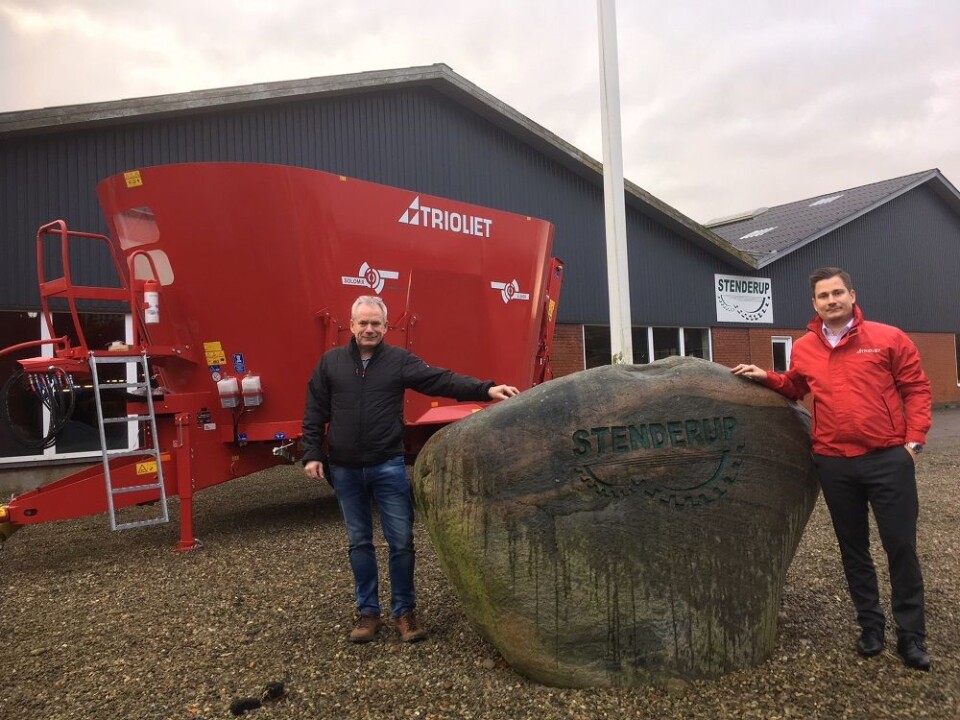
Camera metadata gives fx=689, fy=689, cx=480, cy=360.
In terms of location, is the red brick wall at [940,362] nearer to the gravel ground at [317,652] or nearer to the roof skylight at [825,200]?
the roof skylight at [825,200]

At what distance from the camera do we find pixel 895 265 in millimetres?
19391

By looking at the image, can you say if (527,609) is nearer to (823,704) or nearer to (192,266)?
(823,704)

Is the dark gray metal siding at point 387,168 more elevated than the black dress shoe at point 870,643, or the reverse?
the dark gray metal siding at point 387,168

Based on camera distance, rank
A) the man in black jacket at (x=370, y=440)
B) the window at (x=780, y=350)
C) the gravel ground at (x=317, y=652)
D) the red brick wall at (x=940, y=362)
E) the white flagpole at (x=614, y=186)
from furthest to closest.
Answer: the red brick wall at (x=940, y=362)
the window at (x=780, y=350)
the white flagpole at (x=614, y=186)
the man in black jacket at (x=370, y=440)
the gravel ground at (x=317, y=652)

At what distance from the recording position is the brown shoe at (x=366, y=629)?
326 centimetres

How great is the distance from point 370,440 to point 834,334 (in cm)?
214

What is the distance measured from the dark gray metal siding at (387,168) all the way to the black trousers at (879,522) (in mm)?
8520

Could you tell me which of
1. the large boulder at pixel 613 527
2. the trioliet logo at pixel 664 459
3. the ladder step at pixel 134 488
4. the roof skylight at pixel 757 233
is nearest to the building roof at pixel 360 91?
the roof skylight at pixel 757 233

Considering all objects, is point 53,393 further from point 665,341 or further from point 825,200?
point 825,200

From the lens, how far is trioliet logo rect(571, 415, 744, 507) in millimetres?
2791

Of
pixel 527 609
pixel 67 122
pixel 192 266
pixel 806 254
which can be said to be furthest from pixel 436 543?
pixel 806 254

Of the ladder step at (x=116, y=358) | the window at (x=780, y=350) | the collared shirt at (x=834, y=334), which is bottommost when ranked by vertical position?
the window at (x=780, y=350)

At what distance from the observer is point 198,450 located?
17.6 feet

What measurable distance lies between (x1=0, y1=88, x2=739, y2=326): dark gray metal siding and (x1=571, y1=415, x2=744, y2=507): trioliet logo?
785 centimetres
